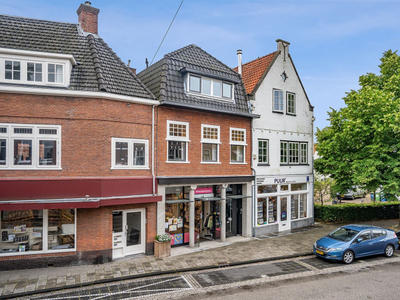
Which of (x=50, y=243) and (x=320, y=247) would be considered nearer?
(x=50, y=243)

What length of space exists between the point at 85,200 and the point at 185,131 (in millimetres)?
6050

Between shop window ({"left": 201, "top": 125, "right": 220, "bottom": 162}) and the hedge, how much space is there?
11.3 meters

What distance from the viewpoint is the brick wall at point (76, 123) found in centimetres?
1170

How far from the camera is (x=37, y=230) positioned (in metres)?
12.1

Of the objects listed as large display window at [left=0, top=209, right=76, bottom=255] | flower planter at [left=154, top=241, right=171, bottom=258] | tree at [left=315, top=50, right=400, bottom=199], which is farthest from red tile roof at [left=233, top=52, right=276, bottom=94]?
large display window at [left=0, top=209, right=76, bottom=255]

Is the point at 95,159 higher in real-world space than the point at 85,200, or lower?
A: higher

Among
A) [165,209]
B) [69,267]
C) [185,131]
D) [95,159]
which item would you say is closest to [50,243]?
[69,267]

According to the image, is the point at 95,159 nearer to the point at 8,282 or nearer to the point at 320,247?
the point at 8,282

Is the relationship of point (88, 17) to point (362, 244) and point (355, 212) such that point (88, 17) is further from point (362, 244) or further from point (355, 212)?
point (355, 212)

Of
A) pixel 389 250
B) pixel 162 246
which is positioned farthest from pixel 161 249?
pixel 389 250

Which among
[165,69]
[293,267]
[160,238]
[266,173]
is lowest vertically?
[293,267]

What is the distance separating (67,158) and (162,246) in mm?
5755

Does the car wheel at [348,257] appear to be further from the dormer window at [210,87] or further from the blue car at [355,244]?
the dormer window at [210,87]

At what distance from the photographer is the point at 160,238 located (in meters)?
13.7
